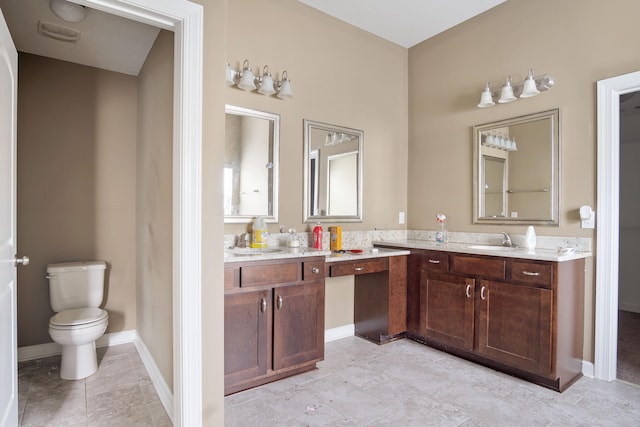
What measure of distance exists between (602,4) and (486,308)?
2.34 m

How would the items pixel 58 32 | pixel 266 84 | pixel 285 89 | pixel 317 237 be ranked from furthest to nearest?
pixel 317 237, pixel 285 89, pixel 266 84, pixel 58 32

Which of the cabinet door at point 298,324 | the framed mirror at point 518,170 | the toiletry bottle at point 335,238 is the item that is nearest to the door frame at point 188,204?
the cabinet door at point 298,324

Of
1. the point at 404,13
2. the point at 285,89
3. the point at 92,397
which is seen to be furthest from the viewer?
the point at 404,13

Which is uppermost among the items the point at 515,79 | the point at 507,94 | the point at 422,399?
the point at 515,79

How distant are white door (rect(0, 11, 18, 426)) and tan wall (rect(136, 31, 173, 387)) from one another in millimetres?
686

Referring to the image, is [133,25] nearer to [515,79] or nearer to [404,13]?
[404,13]

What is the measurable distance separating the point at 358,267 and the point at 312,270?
53cm

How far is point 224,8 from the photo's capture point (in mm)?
1811

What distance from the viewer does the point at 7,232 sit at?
1659mm

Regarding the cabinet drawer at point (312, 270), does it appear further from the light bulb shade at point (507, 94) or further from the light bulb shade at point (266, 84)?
the light bulb shade at point (507, 94)

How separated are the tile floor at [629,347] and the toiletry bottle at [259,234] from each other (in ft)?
8.92

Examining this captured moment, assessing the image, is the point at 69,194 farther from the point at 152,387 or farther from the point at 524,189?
the point at 524,189

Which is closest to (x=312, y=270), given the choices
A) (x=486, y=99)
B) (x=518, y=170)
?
(x=518, y=170)

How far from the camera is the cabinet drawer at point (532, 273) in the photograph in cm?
241
